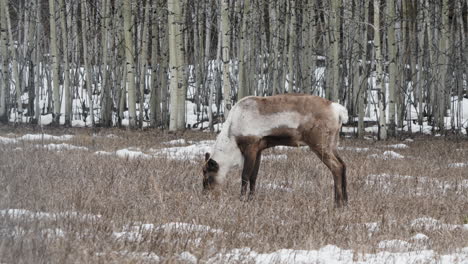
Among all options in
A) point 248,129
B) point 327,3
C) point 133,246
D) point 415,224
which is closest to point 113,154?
point 248,129

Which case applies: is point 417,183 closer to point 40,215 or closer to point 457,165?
point 457,165

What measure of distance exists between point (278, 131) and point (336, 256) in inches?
126

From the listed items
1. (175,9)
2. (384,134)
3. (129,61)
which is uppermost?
(175,9)

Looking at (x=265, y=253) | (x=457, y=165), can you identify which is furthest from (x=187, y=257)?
(x=457, y=165)

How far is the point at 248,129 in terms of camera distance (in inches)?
349

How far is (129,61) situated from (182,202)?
1360 cm

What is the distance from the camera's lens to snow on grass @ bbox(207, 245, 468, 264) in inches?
212

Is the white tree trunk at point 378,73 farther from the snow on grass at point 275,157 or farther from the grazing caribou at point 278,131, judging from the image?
the grazing caribou at point 278,131

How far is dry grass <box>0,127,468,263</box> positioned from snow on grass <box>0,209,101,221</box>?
0.06 metres

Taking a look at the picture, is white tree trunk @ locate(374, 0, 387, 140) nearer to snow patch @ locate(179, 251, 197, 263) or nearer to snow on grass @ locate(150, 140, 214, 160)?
snow on grass @ locate(150, 140, 214, 160)

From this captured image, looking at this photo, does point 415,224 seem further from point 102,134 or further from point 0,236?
point 102,134

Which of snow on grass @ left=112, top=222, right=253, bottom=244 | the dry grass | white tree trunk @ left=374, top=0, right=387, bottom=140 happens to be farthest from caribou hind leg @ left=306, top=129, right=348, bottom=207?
white tree trunk @ left=374, top=0, right=387, bottom=140

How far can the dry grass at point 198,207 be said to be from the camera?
17.0 feet

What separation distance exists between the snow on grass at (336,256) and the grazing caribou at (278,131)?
8.95 ft
